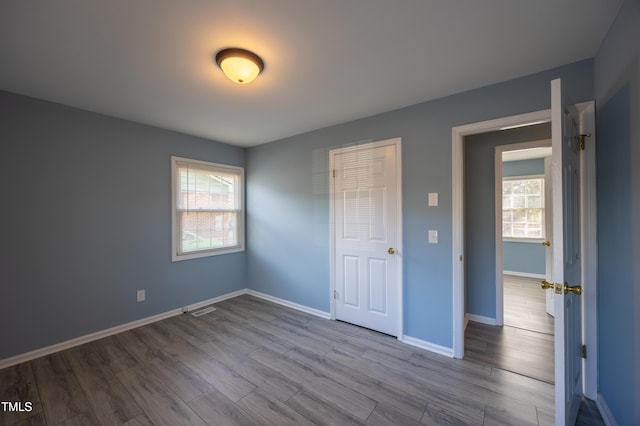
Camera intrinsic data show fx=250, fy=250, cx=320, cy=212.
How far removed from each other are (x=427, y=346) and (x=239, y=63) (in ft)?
9.64

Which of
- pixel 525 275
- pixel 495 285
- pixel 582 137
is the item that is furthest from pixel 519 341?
pixel 525 275

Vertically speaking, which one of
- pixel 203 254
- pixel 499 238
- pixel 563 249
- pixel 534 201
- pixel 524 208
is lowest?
pixel 203 254

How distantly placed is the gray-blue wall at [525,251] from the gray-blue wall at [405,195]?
3124mm

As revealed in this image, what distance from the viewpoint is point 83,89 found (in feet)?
7.18

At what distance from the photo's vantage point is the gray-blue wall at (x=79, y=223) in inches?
89.0

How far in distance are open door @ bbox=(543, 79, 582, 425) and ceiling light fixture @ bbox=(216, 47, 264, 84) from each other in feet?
5.75

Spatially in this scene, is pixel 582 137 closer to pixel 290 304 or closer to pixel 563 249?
pixel 563 249

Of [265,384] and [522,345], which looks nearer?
[265,384]

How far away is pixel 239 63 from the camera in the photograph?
5.60 feet

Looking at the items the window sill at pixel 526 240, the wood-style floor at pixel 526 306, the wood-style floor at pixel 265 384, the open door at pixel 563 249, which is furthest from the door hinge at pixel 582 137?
the window sill at pixel 526 240

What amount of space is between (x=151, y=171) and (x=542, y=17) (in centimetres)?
381

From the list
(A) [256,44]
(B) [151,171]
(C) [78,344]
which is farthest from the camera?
(B) [151,171]

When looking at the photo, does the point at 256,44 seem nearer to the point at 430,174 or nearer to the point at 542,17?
the point at 542,17

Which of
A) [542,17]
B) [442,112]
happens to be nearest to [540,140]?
[442,112]
